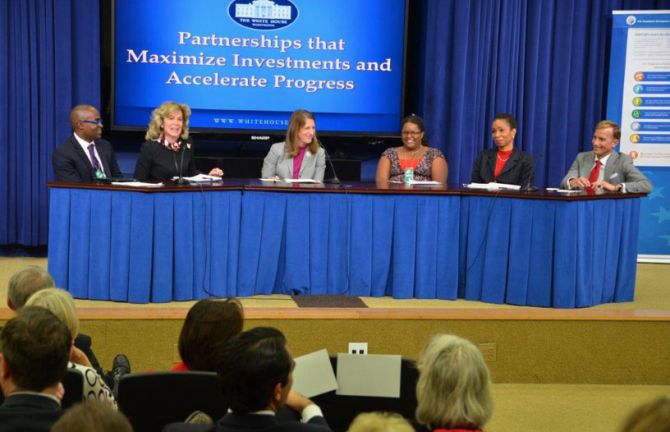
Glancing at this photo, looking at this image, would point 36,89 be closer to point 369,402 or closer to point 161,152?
point 161,152

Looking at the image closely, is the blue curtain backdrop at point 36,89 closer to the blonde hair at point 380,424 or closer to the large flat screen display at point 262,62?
the large flat screen display at point 262,62

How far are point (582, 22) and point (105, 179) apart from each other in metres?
4.74

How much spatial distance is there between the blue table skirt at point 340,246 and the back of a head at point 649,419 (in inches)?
173

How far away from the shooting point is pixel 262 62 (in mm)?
8070

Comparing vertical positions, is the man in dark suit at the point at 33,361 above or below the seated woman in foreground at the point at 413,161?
below

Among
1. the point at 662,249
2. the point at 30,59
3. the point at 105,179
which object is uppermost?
the point at 30,59

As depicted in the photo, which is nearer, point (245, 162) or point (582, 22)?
point (245, 162)

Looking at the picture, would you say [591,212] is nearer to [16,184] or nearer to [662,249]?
[662,249]

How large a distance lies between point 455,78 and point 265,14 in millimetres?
1746

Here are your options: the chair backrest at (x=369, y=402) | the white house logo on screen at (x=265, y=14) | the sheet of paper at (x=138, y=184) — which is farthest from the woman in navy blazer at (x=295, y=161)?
the chair backrest at (x=369, y=402)

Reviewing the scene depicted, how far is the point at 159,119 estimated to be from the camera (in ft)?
20.5

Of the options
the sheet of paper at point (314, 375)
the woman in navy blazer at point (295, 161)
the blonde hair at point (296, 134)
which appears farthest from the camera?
the woman in navy blazer at point (295, 161)

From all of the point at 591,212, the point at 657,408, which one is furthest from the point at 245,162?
the point at 657,408

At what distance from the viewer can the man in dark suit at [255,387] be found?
2086 millimetres
